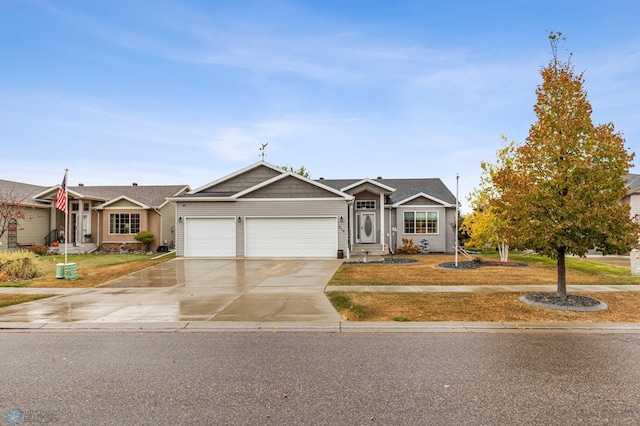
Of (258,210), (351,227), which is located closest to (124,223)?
(258,210)

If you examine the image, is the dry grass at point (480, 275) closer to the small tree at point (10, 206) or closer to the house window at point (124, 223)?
the house window at point (124, 223)

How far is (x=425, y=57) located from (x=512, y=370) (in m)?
17.6

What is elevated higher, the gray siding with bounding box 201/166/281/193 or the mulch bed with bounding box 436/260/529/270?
the gray siding with bounding box 201/166/281/193

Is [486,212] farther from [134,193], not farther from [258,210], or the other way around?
[134,193]

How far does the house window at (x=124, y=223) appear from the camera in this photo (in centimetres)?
2781

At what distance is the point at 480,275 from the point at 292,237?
11.1 meters

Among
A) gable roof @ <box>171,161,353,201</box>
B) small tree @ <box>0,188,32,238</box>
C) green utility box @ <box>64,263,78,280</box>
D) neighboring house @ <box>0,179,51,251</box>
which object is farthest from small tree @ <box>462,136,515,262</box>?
neighboring house @ <box>0,179,51,251</box>

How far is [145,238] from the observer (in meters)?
26.8

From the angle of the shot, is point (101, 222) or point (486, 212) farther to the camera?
point (101, 222)

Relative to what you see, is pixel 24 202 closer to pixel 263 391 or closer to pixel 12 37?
pixel 12 37

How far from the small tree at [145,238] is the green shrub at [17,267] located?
38.6 ft

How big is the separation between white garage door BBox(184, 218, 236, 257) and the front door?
901 centimetres

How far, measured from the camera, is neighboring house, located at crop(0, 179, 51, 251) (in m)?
25.6

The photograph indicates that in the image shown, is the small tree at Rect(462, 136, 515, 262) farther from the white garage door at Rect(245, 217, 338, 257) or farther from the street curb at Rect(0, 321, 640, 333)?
the street curb at Rect(0, 321, 640, 333)
